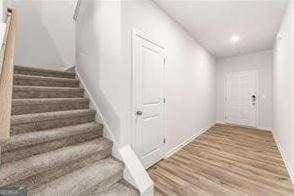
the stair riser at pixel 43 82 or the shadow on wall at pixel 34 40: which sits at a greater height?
the shadow on wall at pixel 34 40

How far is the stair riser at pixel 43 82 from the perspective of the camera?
2489mm

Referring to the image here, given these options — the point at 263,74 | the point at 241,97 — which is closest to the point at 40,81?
the point at 241,97

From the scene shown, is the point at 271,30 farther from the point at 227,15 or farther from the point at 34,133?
the point at 34,133

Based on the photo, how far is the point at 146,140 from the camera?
2.70m

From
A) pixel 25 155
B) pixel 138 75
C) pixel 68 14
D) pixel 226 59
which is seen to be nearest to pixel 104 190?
pixel 25 155

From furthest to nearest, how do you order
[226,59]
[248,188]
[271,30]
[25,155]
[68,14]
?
1. [226,59]
2. [68,14]
3. [271,30]
4. [248,188]
5. [25,155]

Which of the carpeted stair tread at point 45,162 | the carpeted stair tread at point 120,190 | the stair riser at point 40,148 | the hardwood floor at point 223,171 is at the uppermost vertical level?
the stair riser at point 40,148

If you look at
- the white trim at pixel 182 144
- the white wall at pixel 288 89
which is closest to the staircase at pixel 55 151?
the white trim at pixel 182 144

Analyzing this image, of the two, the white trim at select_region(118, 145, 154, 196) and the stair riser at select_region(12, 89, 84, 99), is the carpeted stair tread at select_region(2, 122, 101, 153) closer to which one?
the white trim at select_region(118, 145, 154, 196)

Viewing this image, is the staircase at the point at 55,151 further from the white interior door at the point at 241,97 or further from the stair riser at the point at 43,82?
the white interior door at the point at 241,97

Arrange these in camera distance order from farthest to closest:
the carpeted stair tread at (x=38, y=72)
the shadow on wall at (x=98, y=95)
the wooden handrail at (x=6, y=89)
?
the carpeted stair tread at (x=38, y=72), the shadow on wall at (x=98, y=95), the wooden handrail at (x=6, y=89)

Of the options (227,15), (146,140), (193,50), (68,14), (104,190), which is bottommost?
(104,190)

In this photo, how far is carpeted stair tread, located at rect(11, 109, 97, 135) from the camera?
5.99 ft

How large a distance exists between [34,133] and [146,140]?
150 centimetres
